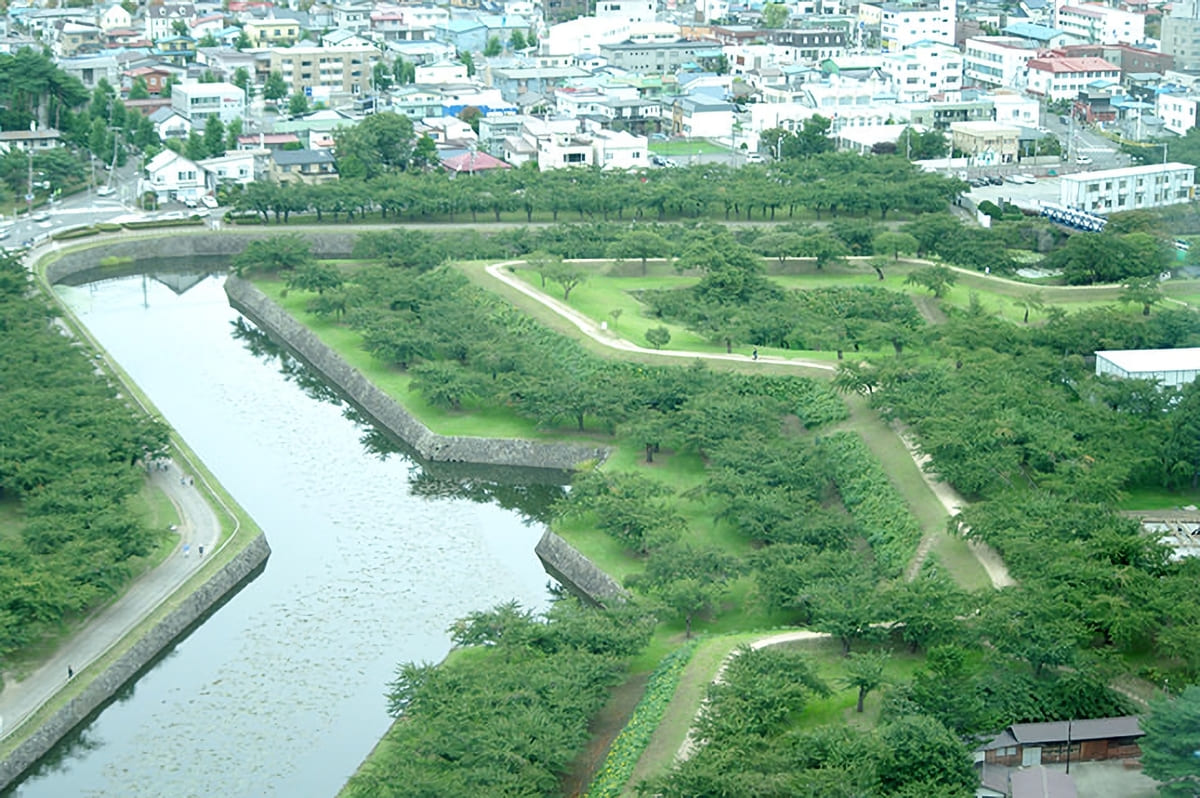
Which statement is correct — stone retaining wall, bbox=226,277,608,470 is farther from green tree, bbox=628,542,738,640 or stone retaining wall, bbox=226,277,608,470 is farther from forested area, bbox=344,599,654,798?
forested area, bbox=344,599,654,798

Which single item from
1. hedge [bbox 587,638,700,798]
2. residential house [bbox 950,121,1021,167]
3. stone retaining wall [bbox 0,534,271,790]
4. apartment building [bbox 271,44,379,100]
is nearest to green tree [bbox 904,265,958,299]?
residential house [bbox 950,121,1021,167]

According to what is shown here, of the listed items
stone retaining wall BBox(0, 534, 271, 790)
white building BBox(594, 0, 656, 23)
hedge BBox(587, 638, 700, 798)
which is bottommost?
stone retaining wall BBox(0, 534, 271, 790)

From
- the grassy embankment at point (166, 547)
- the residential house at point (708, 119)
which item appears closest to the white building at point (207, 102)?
the residential house at point (708, 119)

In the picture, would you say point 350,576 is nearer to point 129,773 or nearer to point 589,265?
point 129,773

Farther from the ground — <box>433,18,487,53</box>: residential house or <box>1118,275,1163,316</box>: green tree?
<box>433,18,487,53</box>: residential house

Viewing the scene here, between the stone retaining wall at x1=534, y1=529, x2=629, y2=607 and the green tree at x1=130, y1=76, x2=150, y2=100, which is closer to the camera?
the stone retaining wall at x1=534, y1=529, x2=629, y2=607

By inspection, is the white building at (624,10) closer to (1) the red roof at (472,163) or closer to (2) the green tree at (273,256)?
(1) the red roof at (472,163)

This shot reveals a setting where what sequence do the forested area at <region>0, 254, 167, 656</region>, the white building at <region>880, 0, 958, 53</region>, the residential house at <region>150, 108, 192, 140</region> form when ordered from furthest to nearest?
1. the white building at <region>880, 0, 958, 53</region>
2. the residential house at <region>150, 108, 192, 140</region>
3. the forested area at <region>0, 254, 167, 656</region>
